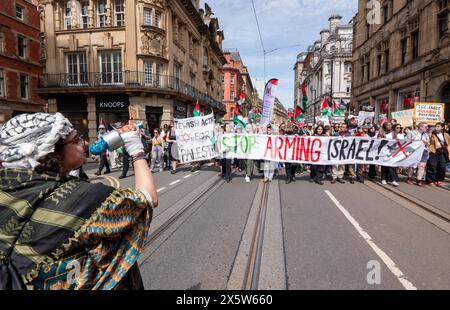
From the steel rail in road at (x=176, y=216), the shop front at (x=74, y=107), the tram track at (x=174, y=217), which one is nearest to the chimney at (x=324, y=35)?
the shop front at (x=74, y=107)

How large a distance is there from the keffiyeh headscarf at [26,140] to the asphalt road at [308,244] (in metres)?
2.18

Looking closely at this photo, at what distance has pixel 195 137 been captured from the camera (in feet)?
34.8

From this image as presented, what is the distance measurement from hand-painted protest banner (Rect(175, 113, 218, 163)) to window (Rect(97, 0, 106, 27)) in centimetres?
1729

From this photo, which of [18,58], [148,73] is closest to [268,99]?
[148,73]

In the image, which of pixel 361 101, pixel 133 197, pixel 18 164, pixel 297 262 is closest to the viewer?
pixel 18 164

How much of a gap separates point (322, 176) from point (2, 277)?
379 inches

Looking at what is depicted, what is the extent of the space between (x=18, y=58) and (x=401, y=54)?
123 ft

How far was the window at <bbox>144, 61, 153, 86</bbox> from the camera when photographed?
22.3 meters

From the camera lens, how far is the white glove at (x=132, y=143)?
1.72 m

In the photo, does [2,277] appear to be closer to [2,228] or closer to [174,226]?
[2,228]

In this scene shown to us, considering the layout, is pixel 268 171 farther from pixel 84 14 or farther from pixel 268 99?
pixel 84 14

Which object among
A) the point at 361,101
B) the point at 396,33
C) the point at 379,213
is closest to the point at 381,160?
the point at 379,213

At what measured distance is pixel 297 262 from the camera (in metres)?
3.35

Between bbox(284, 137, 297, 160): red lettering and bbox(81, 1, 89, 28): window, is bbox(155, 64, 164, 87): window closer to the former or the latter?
bbox(81, 1, 89, 28): window
